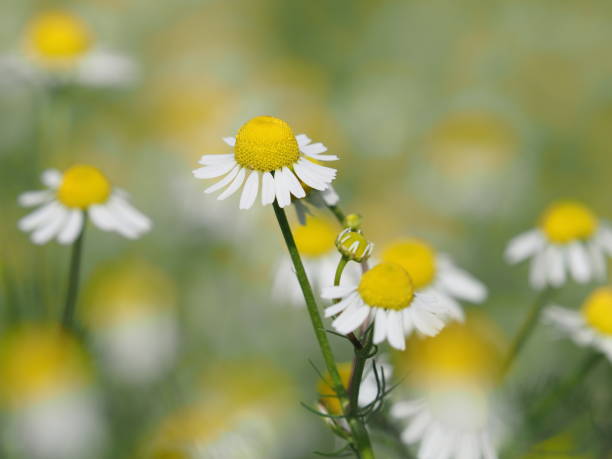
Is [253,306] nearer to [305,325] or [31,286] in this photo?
[305,325]

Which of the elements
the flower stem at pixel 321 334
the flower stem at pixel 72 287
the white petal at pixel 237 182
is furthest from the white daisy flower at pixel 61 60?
the flower stem at pixel 321 334

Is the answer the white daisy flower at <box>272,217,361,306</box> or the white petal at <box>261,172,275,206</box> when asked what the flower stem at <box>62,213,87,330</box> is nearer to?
the white petal at <box>261,172,275,206</box>

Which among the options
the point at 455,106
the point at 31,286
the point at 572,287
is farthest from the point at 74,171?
the point at 455,106

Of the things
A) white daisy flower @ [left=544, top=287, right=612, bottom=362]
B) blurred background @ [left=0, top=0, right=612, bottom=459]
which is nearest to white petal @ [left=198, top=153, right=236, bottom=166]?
blurred background @ [left=0, top=0, right=612, bottom=459]

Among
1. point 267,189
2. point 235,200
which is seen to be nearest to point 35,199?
point 267,189

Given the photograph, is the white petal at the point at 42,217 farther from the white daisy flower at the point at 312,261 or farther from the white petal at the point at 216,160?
the white daisy flower at the point at 312,261

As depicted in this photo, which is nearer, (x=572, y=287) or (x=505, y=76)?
(x=572, y=287)
